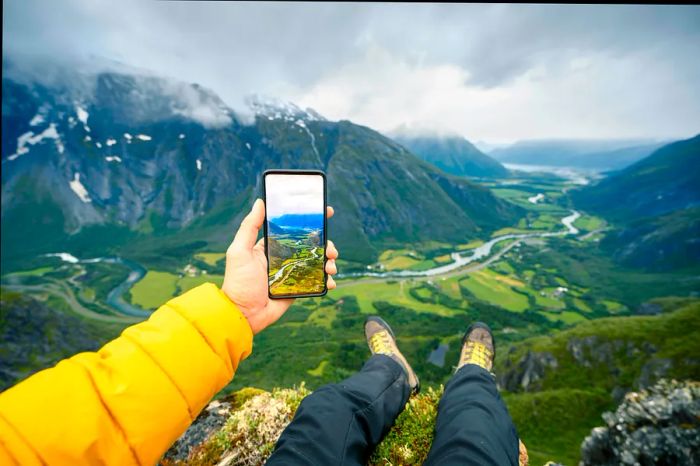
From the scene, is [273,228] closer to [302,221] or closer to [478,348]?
[302,221]

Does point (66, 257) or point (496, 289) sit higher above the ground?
point (66, 257)

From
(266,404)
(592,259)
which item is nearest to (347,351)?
(266,404)

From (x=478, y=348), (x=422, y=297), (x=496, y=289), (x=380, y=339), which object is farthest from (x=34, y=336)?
(x=496, y=289)

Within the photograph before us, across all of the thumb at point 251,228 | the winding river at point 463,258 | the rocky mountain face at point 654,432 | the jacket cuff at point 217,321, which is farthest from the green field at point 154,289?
the jacket cuff at point 217,321

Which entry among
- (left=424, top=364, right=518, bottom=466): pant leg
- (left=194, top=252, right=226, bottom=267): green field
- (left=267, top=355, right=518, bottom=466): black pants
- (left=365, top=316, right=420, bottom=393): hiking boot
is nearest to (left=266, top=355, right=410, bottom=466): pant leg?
(left=267, top=355, right=518, bottom=466): black pants

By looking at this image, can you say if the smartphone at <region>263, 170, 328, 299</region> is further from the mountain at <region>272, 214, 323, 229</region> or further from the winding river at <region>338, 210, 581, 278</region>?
the winding river at <region>338, 210, 581, 278</region>

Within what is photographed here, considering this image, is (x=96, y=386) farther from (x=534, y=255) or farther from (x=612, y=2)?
(x=534, y=255)
